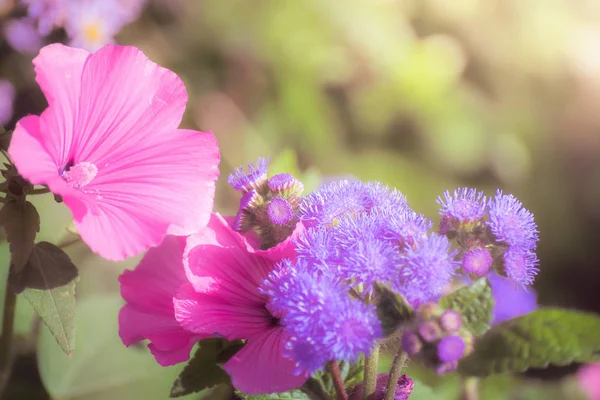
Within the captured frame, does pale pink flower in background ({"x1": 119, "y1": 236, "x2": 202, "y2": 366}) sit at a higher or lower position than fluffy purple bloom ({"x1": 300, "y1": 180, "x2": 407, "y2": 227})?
lower

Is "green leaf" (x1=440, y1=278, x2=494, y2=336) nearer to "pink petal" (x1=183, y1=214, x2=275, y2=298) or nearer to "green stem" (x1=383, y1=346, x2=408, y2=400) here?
"green stem" (x1=383, y1=346, x2=408, y2=400)

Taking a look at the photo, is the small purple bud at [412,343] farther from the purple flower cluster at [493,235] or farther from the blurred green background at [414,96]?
the blurred green background at [414,96]

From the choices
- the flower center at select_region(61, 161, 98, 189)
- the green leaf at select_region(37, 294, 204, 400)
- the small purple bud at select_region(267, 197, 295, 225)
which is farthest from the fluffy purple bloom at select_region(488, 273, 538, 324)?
the flower center at select_region(61, 161, 98, 189)

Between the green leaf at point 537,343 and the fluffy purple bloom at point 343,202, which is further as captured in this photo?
the fluffy purple bloom at point 343,202

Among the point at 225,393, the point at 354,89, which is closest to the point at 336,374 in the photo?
the point at 225,393

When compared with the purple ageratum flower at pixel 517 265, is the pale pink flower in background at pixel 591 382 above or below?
above

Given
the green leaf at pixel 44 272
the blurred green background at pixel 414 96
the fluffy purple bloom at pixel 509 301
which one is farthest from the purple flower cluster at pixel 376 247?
the blurred green background at pixel 414 96

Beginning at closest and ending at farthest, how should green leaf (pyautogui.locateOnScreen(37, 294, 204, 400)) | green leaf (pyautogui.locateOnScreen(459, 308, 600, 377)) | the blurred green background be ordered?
green leaf (pyautogui.locateOnScreen(459, 308, 600, 377)) < green leaf (pyautogui.locateOnScreen(37, 294, 204, 400)) < the blurred green background
